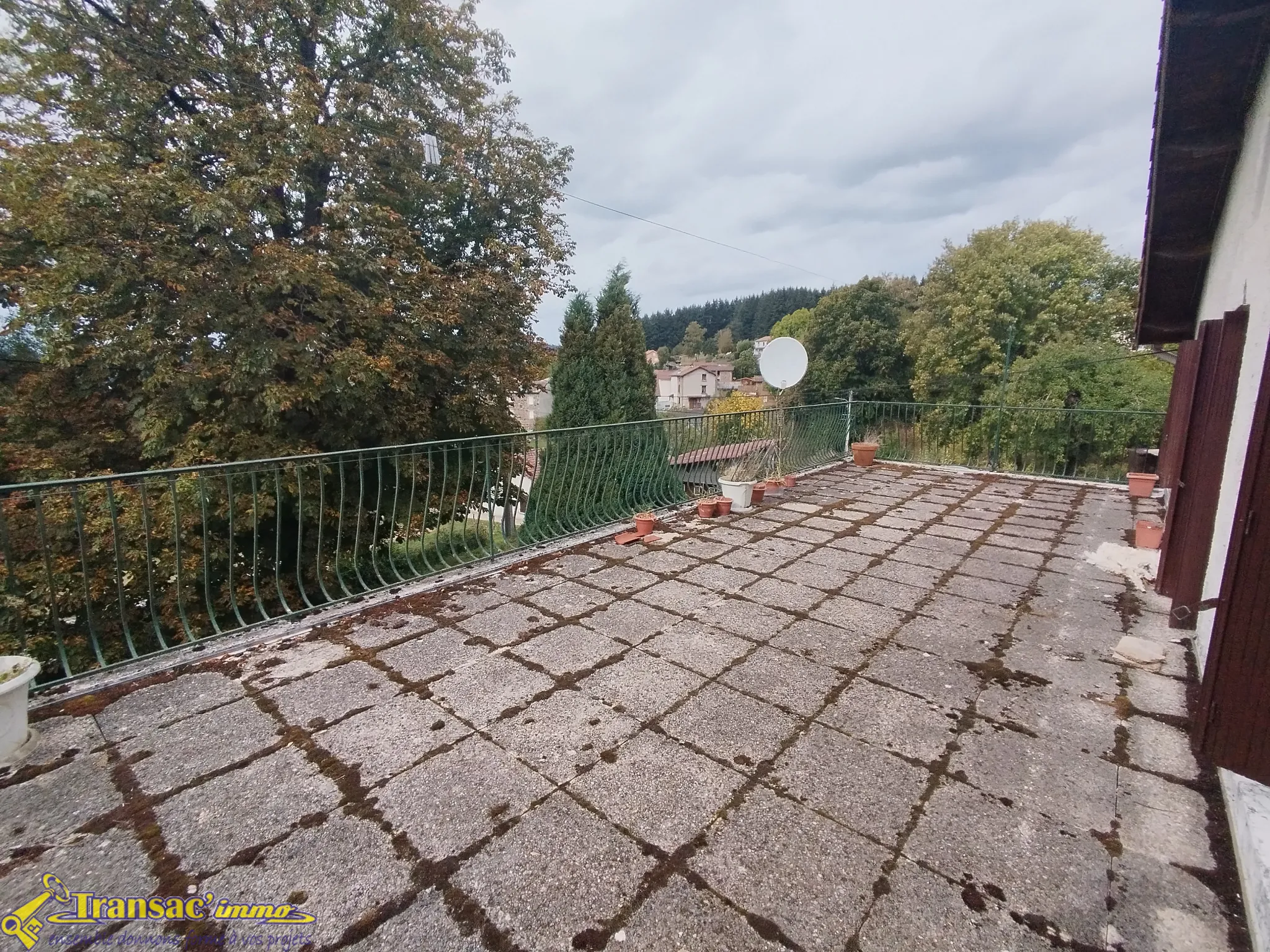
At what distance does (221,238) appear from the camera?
5488 millimetres

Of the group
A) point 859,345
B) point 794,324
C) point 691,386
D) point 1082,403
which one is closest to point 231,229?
point 1082,403

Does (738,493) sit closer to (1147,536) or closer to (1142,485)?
(1147,536)

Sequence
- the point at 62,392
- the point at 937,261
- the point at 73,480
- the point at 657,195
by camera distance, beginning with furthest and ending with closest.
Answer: the point at 937,261 < the point at 657,195 < the point at 62,392 < the point at 73,480

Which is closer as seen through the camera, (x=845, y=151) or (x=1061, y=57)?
(x=1061, y=57)

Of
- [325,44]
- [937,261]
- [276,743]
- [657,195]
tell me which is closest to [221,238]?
[325,44]

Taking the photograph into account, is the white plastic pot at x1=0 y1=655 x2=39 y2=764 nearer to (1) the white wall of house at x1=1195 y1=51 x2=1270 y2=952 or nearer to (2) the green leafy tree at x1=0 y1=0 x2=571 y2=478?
(1) the white wall of house at x1=1195 y1=51 x2=1270 y2=952

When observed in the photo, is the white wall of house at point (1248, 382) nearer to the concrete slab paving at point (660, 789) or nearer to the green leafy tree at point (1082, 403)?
the concrete slab paving at point (660, 789)

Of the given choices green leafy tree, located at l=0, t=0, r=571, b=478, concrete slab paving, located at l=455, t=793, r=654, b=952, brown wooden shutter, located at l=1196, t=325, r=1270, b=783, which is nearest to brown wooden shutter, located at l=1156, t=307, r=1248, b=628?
brown wooden shutter, located at l=1196, t=325, r=1270, b=783

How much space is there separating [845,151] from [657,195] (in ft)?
13.1

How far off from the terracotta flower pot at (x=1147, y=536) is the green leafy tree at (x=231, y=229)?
23.4ft

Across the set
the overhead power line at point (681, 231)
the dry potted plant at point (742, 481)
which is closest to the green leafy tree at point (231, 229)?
the overhead power line at point (681, 231)

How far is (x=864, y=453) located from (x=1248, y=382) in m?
5.26

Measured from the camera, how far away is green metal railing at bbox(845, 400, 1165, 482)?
7844 millimetres

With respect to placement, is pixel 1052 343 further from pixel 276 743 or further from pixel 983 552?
pixel 276 743
